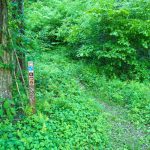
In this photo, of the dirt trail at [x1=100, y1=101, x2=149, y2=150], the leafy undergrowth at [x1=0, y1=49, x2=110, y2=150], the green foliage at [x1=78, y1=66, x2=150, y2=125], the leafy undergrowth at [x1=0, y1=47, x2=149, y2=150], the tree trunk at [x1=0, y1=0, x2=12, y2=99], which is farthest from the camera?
the green foliage at [x1=78, y1=66, x2=150, y2=125]

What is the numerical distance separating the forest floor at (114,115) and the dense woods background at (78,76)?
2 centimetres

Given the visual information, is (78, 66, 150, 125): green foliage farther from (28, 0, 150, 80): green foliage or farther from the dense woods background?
(28, 0, 150, 80): green foliage

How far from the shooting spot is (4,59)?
445 cm

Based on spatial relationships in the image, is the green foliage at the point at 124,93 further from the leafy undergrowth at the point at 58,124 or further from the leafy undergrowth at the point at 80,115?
the leafy undergrowth at the point at 58,124

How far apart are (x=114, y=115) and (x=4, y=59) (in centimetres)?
305

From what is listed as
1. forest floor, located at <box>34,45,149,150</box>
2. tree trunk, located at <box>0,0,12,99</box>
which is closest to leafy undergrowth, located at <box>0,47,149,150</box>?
forest floor, located at <box>34,45,149,150</box>

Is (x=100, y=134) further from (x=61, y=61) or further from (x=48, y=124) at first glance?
(x=61, y=61)

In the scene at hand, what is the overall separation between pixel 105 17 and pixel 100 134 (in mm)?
4475

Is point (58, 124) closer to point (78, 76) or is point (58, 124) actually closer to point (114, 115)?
point (114, 115)

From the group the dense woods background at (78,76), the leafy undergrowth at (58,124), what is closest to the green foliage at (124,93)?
the dense woods background at (78,76)

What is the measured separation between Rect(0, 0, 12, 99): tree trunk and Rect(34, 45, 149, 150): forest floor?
50.9 inches

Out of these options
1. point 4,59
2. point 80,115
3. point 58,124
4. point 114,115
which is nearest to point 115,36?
point 114,115

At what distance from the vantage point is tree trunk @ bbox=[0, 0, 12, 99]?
4371 millimetres

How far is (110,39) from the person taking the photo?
855 cm
